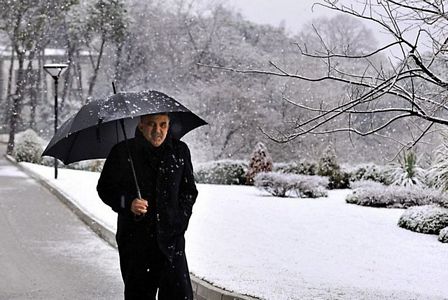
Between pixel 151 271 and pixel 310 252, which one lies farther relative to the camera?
pixel 310 252

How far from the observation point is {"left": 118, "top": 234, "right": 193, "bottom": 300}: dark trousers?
4.40 m

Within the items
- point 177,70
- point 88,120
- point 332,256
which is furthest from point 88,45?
point 88,120

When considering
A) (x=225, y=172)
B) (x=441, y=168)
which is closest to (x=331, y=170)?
(x=225, y=172)

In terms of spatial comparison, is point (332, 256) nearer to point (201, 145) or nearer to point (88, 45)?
point (201, 145)

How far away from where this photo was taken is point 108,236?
1081 centimetres

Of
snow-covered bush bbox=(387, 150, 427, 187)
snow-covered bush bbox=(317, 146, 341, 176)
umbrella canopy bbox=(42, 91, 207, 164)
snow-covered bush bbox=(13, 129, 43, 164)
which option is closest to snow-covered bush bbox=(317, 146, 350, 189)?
snow-covered bush bbox=(317, 146, 341, 176)

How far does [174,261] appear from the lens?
14.5ft

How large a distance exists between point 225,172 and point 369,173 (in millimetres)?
5454

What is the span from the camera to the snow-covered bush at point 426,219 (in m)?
11.6

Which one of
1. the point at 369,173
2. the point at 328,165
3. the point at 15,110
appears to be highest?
the point at 15,110

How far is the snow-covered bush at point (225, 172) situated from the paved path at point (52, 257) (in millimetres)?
10430

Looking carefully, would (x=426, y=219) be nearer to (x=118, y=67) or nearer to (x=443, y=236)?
(x=443, y=236)

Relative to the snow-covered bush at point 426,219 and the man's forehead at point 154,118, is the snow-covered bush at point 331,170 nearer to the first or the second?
the snow-covered bush at point 426,219

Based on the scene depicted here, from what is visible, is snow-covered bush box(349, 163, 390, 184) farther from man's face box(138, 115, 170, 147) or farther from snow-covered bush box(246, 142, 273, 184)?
man's face box(138, 115, 170, 147)
